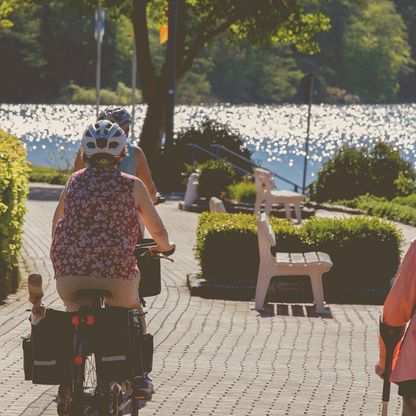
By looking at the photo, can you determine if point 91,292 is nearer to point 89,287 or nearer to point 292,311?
point 89,287

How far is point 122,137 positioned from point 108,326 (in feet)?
3.12

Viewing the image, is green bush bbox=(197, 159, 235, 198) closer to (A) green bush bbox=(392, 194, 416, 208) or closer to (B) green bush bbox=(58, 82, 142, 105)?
(A) green bush bbox=(392, 194, 416, 208)

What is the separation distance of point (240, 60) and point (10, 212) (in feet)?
395

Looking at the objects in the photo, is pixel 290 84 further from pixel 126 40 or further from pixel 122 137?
pixel 122 137

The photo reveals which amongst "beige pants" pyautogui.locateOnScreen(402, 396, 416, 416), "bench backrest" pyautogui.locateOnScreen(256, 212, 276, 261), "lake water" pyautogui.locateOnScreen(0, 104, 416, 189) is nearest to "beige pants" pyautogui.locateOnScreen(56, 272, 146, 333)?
"beige pants" pyautogui.locateOnScreen(402, 396, 416, 416)

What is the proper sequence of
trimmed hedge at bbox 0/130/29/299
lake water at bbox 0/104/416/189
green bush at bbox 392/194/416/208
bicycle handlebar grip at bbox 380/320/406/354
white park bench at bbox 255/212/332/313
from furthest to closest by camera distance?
lake water at bbox 0/104/416/189, green bush at bbox 392/194/416/208, white park bench at bbox 255/212/332/313, trimmed hedge at bbox 0/130/29/299, bicycle handlebar grip at bbox 380/320/406/354

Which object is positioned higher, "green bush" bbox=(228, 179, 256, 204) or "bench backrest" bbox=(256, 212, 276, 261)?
"bench backrest" bbox=(256, 212, 276, 261)

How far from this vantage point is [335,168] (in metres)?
30.4

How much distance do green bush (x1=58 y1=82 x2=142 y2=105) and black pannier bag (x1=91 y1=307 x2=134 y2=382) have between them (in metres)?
103

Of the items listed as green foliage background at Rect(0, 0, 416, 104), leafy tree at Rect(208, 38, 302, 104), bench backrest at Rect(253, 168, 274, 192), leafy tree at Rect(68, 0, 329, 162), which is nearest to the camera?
bench backrest at Rect(253, 168, 274, 192)

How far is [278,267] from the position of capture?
1353 centimetres

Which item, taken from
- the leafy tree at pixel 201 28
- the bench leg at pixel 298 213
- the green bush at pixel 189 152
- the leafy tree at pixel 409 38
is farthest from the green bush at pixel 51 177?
the leafy tree at pixel 409 38

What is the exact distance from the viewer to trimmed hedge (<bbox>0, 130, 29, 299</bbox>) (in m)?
12.5

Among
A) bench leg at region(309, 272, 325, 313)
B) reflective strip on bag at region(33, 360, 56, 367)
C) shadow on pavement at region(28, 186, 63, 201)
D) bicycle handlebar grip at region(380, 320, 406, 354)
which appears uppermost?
bicycle handlebar grip at region(380, 320, 406, 354)
